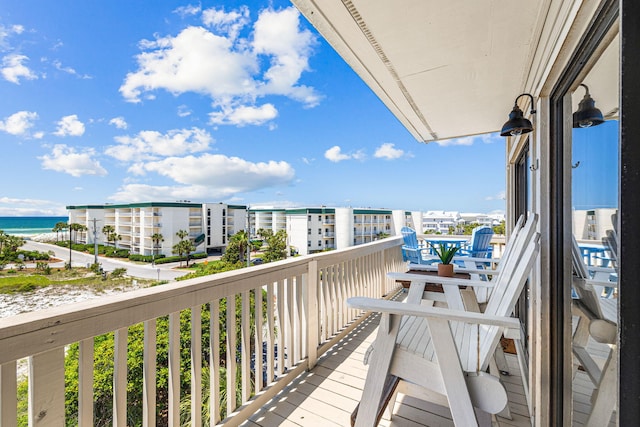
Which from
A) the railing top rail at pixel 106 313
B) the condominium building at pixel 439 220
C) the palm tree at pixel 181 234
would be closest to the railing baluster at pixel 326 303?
the railing top rail at pixel 106 313

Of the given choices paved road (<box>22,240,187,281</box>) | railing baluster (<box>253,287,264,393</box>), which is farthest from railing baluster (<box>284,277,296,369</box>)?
paved road (<box>22,240,187,281</box>)

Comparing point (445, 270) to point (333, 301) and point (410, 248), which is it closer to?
point (333, 301)

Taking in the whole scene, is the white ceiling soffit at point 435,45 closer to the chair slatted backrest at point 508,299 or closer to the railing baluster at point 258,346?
the chair slatted backrest at point 508,299

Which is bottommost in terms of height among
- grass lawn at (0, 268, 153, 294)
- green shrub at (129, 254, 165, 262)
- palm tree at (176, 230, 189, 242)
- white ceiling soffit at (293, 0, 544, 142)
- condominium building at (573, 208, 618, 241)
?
green shrub at (129, 254, 165, 262)

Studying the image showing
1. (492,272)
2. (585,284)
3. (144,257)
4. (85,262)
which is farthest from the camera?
(144,257)

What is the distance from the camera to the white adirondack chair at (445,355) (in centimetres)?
119

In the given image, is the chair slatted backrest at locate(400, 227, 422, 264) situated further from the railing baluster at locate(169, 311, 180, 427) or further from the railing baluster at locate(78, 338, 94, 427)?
the railing baluster at locate(78, 338, 94, 427)

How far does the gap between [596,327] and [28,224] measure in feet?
175

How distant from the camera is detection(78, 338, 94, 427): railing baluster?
104 centimetres

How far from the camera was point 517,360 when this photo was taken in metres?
2.38

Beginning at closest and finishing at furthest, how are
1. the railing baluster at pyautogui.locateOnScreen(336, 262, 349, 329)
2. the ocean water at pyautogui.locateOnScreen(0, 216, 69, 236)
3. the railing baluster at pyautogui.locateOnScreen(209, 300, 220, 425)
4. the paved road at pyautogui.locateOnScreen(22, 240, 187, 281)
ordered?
the railing baluster at pyautogui.locateOnScreen(209, 300, 220, 425)
the railing baluster at pyautogui.locateOnScreen(336, 262, 349, 329)
the paved road at pyautogui.locateOnScreen(22, 240, 187, 281)
the ocean water at pyautogui.locateOnScreen(0, 216, 69, 236)

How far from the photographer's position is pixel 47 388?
0.95m

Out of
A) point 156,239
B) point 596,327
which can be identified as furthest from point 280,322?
point 156,239

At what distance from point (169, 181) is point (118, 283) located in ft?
137
